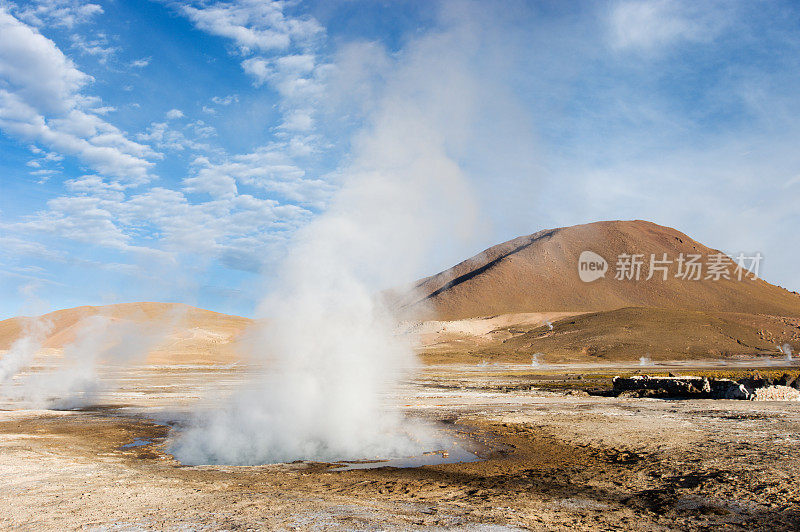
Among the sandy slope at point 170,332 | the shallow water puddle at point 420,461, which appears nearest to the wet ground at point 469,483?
the shallow water puddle at point 420,461

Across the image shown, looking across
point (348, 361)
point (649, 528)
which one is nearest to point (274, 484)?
point (649, 528)

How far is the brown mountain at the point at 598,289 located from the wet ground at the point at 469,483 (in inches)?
5701

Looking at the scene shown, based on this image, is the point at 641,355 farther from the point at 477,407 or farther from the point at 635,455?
the point at 635,455

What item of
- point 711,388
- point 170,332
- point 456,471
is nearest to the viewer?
point 456,471

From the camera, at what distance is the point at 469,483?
10578mm

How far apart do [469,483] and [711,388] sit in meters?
25.9

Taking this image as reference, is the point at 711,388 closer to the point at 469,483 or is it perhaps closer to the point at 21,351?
the point at 469,483

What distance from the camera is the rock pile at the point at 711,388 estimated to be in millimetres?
26266

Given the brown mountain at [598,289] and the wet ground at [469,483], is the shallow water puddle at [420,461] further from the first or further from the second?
the brown mountain at [598,289]

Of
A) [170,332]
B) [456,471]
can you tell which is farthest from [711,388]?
[170,332]

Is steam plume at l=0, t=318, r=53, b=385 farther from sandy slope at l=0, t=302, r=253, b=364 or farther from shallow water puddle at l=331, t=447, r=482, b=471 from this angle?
shallow water puddle at l=331, t=447, r=482, b=471

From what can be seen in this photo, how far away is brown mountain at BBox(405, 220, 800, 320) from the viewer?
154625 millimetres

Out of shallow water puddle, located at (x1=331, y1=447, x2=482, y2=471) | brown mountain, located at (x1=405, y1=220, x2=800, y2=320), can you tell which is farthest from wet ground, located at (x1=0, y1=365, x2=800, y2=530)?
brown mountain, located at (x1=405, y1=220, x2=800, y2=320)

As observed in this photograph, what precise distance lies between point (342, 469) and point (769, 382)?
27994 mm
